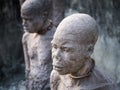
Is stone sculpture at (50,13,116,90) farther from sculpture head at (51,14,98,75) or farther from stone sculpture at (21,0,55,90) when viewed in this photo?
stone sculpture at (21,0,55,90)

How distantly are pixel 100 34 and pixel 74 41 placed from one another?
11.8 feet

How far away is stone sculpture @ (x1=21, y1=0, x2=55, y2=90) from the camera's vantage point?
338cm

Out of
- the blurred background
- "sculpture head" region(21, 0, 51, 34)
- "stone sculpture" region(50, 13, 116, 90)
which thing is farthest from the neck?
the blurred background

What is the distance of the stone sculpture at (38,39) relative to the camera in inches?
133

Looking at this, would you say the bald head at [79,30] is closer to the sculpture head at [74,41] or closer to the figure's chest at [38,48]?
the sculpture head at [74,41]

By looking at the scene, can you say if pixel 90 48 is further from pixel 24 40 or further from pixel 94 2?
pixel 94 2

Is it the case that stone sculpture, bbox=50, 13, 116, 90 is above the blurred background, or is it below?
above

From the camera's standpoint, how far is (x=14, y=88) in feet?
20.4

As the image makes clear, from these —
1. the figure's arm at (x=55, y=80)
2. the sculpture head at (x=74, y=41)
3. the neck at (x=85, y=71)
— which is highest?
the sculpture head at (x=74, y=41)

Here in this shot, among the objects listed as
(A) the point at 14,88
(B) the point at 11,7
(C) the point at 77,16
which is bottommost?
(A) the point at 14,88

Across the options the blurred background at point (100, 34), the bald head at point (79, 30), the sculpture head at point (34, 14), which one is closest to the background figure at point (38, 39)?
the sculpture head at point (34, 14)

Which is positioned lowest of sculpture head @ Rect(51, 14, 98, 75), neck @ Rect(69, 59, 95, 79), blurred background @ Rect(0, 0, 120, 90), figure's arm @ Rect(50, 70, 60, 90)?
blurred background @ Rect(0, 0, 120, 90)

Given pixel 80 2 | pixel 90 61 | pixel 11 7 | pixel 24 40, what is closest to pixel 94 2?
pixel 80 2

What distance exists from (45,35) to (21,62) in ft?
10.5
